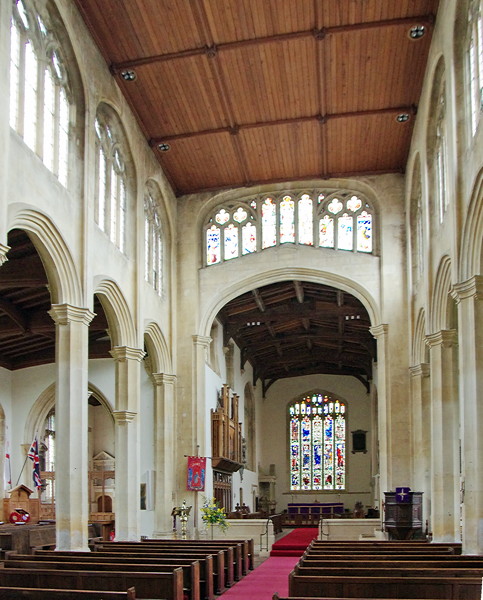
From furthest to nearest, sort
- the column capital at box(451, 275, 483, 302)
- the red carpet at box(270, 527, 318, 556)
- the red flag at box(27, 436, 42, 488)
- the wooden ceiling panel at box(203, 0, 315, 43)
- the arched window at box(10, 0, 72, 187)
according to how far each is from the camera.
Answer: the red flag at box(27, 436, 42, 488) < the red carpet at box(270, 527, 318, 556) < the wooden ceiling panel at box(203, 0, 315, 43) < the arched window at box(10, 0, 72, 187) < the column capital at box(451, 275, 483, 302)

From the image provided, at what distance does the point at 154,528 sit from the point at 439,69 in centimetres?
1235

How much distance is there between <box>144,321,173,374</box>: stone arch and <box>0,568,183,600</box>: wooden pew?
10871 millimetres

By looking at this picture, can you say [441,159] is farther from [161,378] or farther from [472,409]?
[161,378]

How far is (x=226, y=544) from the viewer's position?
42.4 ft

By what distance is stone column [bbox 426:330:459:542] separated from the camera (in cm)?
1464

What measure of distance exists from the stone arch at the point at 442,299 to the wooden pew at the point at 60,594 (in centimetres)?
967

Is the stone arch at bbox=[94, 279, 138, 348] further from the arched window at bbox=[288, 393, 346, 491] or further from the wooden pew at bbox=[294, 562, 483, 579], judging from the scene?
the arched window at bbox=[288, 393, 346, 491]

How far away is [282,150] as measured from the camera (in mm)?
19297

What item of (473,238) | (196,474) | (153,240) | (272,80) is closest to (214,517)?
(196,474)

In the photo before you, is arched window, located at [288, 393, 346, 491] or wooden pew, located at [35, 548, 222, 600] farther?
arched window, located at [288, 393, 346, 491]

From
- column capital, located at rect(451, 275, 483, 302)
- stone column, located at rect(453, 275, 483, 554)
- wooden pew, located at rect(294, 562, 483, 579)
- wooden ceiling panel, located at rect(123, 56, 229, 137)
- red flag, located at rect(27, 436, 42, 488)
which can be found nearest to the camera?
wooden pew, located at rect(294, 562, 483, 579)

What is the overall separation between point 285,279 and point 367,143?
422 centimetres

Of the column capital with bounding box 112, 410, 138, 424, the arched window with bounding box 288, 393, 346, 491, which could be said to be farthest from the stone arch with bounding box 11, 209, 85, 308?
the arched window with bounding box 288, 393, 346, 491

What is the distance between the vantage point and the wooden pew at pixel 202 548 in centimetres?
1162
